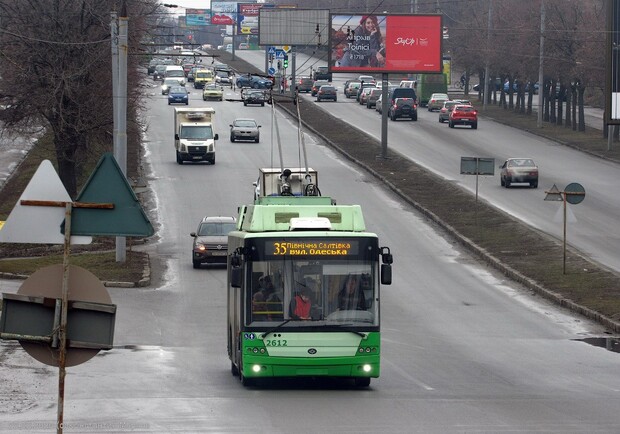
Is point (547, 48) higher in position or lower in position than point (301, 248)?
higher

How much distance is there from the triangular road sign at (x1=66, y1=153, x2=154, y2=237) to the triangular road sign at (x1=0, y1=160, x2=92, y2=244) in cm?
11

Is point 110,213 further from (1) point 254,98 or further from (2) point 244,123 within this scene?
(2) point 244,123

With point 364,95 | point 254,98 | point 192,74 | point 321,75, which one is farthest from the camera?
point 321,75

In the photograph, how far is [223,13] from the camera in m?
182

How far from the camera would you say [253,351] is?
16516mm

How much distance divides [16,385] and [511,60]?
240ft

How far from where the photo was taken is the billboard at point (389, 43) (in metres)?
59.7

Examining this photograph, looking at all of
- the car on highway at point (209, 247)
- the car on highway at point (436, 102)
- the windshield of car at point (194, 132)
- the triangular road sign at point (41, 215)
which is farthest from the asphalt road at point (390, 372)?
the car on highway at point (436, 102)

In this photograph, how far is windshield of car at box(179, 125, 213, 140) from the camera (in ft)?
193

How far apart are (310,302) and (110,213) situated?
28.9 ft

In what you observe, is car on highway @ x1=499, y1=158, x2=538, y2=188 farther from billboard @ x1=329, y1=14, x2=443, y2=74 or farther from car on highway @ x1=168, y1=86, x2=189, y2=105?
car on highway @ x1=168, y1=86, x2=189, y2=105

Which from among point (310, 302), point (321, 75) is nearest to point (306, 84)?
point (321, 75)

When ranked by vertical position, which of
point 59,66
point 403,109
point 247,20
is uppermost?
point 247,20

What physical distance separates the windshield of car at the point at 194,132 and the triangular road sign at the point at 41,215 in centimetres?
5091
